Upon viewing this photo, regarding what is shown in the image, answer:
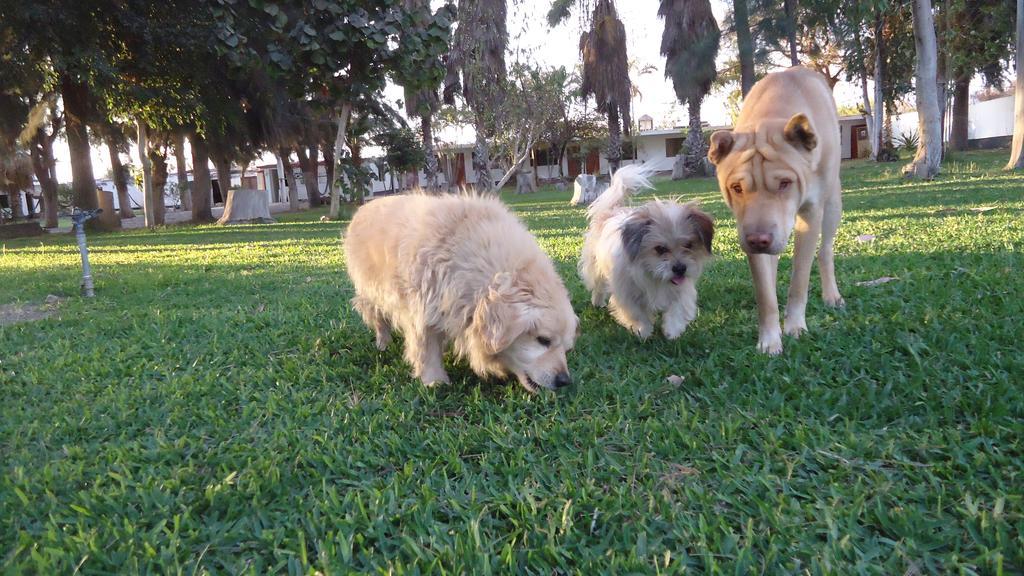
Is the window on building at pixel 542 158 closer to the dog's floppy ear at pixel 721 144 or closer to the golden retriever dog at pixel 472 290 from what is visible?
the dog's floppy ear at pixel 721 144

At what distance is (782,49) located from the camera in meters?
28.5

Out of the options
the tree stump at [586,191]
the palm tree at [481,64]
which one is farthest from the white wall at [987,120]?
the tree stump at [586,191]

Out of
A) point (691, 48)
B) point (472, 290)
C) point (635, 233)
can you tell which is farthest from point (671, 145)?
point (472, 290)

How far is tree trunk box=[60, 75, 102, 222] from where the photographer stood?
61.5 feet

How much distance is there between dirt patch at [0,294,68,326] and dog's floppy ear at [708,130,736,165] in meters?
6.30

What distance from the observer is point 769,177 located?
3377mm

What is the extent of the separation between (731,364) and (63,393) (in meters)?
4.00

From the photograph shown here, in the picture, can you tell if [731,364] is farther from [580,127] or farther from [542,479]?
[580,127]

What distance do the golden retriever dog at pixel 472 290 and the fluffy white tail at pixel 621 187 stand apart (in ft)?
6.23

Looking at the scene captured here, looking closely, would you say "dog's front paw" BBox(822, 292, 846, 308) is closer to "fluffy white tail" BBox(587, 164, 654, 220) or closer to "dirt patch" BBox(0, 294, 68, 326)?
"fluffy white tail" BBox(587, 164, 654, 220)

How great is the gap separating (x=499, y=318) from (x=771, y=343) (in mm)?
1791

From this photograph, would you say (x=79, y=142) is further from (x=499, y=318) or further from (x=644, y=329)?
(x=499, y=318)

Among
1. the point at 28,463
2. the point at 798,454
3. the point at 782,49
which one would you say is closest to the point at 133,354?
the point at 28,463

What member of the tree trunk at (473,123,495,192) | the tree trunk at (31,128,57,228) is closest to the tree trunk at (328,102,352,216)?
the tree trunk at (473,123,495,192)
